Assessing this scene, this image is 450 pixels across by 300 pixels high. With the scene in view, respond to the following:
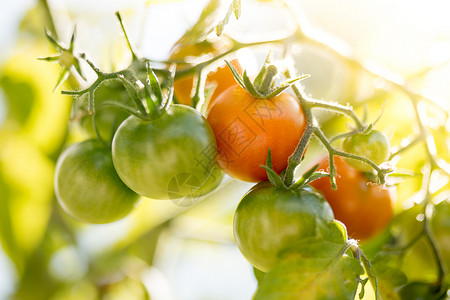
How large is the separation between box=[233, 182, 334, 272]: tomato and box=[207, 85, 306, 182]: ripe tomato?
6 cm

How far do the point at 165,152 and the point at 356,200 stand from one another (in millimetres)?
429

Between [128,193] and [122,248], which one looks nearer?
[128,193]

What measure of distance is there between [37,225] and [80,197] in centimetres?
60

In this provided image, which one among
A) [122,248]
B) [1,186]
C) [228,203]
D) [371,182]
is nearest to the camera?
[371,182]

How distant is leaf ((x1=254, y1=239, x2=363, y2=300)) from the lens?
0.72 metres

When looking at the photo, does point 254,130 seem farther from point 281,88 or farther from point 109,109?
point 109,109

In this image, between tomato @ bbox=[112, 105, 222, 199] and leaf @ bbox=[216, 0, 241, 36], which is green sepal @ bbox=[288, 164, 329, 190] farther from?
leaf @ bbox=[216, 0, 241, 36]

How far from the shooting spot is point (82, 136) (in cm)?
148

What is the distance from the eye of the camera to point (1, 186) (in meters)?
1.45

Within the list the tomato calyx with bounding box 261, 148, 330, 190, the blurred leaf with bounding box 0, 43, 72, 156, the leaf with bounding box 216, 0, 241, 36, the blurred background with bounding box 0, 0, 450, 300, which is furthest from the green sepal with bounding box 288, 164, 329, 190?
the blurred leaf with bounding box 0, 43, 72, 156

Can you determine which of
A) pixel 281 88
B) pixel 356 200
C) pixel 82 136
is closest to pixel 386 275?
pixel 356 200

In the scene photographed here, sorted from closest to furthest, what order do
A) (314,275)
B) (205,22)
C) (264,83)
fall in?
(314,275) → (264,83) → (205,22)

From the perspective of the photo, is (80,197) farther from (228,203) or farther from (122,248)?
(228,203)

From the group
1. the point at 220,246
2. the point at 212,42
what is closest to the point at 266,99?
the point at 212,42
